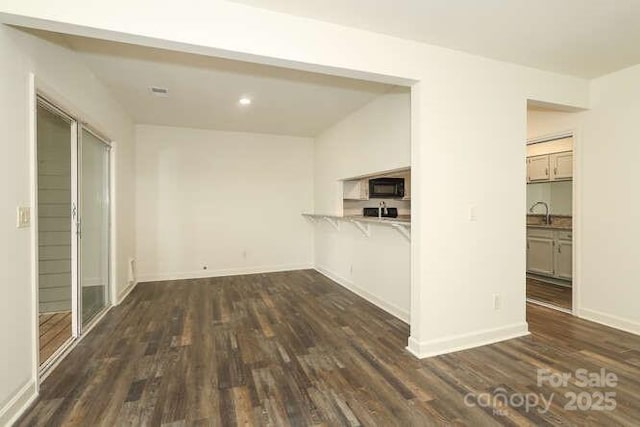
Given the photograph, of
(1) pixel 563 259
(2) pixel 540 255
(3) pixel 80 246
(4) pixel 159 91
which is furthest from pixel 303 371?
(2) pixel 540 255

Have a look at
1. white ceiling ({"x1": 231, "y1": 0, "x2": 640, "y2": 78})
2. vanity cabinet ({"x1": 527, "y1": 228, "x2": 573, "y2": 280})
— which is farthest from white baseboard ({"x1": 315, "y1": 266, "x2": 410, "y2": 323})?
vanity cabinet ({"x1": 527, "y1": 228, "x2": 573, "y2": 280})

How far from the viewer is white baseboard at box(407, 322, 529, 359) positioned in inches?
105

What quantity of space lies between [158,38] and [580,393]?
359 centimetres

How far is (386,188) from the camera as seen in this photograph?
452 cm

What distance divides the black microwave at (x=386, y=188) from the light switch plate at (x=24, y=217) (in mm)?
3633

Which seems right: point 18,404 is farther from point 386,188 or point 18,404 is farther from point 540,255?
point 540,255

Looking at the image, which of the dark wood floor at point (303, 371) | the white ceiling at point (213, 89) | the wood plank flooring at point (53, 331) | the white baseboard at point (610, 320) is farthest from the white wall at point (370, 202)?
the wood plank flooring at point (53, 331)

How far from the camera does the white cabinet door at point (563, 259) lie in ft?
15.6

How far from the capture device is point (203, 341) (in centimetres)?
295

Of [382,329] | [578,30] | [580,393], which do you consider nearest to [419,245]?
[382,329]

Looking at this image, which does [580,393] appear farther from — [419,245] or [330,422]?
[330,422]

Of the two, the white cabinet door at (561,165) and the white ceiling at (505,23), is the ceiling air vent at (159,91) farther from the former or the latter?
the white cabinet door at (561,165)

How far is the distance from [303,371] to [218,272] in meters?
3.68

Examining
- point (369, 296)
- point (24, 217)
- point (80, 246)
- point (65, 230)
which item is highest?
point (24, 217)
